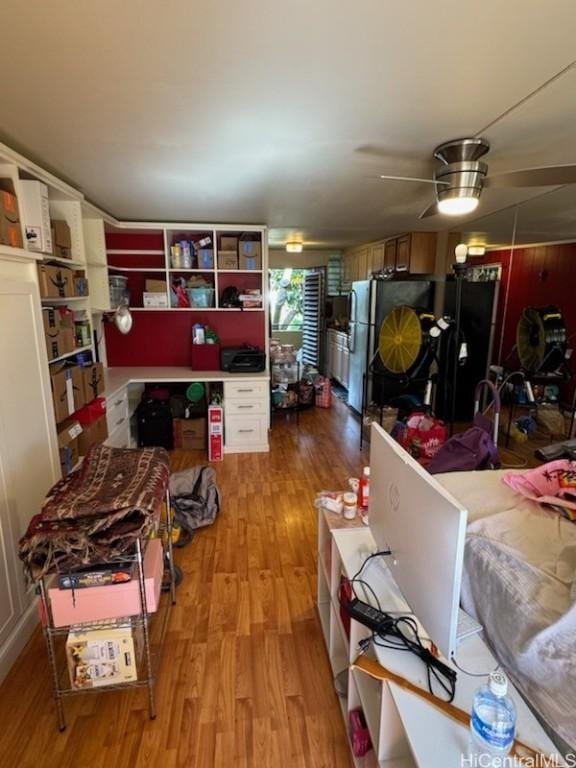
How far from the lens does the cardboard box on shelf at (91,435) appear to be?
2646 millimetres

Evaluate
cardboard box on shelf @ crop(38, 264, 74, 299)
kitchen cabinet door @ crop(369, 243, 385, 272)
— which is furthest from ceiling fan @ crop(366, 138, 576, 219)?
kitchen cabinet door @ crop(369, 243, 385, 272)

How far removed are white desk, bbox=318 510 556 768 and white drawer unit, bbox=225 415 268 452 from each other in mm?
2431

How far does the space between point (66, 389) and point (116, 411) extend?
106 cm

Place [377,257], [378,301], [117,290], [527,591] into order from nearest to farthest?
[527,591] → [117,290] → [378,301] → [377,257]

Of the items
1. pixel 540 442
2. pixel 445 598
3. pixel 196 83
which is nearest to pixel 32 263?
pixel 196 83

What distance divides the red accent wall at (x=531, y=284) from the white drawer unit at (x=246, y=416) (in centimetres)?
219

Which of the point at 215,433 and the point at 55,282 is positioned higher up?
the point at 55,282

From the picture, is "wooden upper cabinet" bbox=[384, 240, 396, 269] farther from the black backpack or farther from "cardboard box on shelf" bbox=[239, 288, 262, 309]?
the black backpack

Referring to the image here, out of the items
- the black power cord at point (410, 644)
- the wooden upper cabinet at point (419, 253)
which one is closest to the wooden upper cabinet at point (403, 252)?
the wooden upper cabinet at point (419, 253)

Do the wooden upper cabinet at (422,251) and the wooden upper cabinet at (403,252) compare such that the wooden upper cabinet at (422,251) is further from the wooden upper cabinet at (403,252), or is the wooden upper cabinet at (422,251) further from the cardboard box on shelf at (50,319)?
the cardboard box on shelf at (50,319)

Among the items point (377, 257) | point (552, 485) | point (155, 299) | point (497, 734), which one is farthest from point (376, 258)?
point (497, 734)

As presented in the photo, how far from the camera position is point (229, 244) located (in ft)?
13.2

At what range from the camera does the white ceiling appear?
1.04 m

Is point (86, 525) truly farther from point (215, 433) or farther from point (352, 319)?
point (352, 319)
